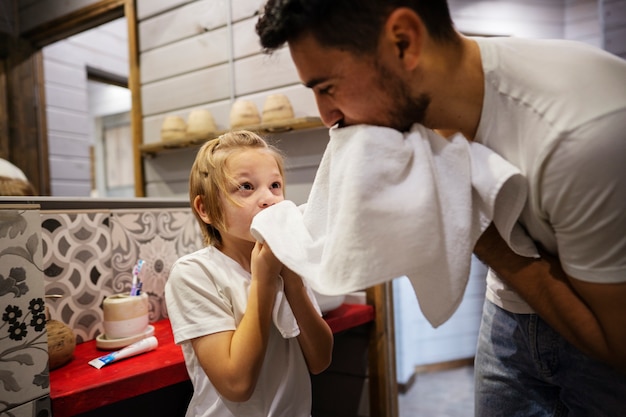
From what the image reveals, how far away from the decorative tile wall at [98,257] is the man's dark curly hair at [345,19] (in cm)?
84

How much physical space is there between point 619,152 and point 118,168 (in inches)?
172

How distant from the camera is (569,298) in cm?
57

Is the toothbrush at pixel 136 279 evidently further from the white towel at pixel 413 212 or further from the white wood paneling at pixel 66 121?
the white wood paneling at pixel 66 121

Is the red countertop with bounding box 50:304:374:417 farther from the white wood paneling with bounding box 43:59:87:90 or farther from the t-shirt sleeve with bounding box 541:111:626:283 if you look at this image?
the white wood paneling with bounding box 43:59:87:90

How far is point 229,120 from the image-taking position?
1827 mm

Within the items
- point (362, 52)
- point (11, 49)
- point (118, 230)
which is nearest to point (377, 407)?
point (118, 230)

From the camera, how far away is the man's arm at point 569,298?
0.53 meters

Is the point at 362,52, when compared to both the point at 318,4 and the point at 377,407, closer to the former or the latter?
the point at 318,4

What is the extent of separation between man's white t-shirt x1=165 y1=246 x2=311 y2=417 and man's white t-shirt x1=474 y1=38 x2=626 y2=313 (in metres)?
0.53

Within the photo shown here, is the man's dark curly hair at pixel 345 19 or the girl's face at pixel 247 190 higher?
the man's dark curly hair at pixel 345 19

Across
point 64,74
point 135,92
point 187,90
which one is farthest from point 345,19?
point 64,74

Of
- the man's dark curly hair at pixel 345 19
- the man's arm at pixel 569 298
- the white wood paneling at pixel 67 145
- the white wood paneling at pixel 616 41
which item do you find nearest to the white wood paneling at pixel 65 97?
the white wood paneling at pixel 67 145

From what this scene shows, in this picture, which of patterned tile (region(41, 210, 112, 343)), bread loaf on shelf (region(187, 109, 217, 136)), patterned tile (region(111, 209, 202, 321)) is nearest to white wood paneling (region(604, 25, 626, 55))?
bread loaf on shelf (region(187, 109, 217, 136))

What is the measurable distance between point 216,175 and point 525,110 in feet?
Answer: 1.90
